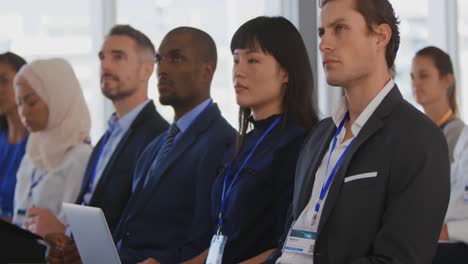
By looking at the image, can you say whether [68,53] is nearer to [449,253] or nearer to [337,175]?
[449,253]

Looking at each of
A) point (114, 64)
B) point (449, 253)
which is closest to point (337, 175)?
point (449, 253)

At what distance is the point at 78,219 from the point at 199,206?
2.03ft

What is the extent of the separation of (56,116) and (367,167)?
2870 millimetres

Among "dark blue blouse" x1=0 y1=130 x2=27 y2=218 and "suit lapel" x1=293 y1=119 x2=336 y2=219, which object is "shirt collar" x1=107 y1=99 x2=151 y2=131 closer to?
"dark blue blouse" x1=0 y1=130 x2=27 y2=218

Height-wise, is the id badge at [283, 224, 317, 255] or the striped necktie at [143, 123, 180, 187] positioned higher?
the striped necktie at [143, 123, 180, 187]

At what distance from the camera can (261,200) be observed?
307 centimetres

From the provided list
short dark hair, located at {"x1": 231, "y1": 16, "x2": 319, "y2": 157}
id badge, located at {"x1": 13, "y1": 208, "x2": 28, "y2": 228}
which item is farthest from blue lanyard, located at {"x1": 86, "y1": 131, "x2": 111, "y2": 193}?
short dark hair, located at {"x1": 231, "y1": 16, "x2": 319, "y2": 157}

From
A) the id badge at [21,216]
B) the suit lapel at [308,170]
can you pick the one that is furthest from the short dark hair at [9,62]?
the suit lapel at [308,170]

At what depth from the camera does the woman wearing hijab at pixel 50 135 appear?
15.1 feet

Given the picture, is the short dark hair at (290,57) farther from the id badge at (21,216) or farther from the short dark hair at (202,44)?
the id badge at (21,216)

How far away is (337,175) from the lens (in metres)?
2.38

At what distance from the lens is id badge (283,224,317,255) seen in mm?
2422

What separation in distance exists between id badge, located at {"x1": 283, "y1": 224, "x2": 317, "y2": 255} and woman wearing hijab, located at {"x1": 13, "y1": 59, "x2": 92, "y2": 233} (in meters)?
2.31

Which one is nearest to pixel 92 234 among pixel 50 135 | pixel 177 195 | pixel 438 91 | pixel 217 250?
pixel 217 250
